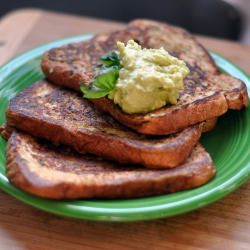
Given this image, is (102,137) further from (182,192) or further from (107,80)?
(182,192)

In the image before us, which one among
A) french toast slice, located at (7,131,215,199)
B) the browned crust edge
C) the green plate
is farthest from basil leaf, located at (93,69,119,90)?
the green plate

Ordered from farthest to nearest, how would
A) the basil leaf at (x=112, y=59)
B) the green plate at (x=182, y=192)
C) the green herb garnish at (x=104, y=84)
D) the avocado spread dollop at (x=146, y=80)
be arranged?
the basil leaf at (x=112, y=59), the green herb garnish at (x=104, y=84), the avocado spread dollop at (x=146, y=80), the green plate at (x=182, y=192)

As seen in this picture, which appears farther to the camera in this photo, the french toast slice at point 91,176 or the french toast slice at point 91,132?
the french toast slice at point 91,132

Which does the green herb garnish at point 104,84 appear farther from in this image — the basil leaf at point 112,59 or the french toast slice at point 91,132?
the french toast slice at point 91,132

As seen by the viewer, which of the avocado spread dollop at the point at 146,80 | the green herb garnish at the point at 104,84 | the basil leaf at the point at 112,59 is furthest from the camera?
the basil leaf at the point at 112,59

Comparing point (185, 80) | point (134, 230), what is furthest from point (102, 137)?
point (185, 80)

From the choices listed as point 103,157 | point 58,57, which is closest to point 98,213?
point 103,157

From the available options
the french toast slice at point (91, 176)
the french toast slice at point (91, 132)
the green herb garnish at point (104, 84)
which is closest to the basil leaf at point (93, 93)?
the green herb garnish at point (104, 84)
